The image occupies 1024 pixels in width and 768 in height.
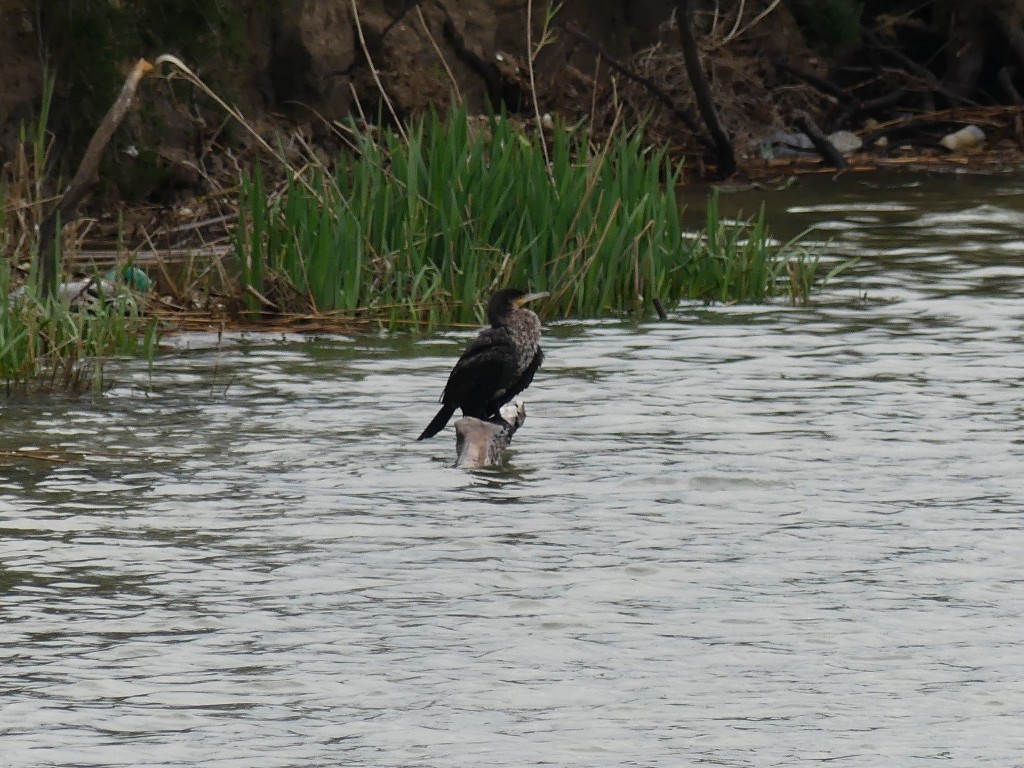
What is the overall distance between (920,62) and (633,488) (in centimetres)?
1665

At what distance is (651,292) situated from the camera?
11.0 m

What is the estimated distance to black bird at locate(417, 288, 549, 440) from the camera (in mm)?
7336

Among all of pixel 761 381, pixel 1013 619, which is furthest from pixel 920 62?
pixel 1013 619

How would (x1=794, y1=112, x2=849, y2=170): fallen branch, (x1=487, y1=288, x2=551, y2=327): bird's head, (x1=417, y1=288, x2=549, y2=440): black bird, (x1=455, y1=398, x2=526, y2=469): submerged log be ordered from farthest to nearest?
(x1=794, y1=112, x2=849, y2=170): fallen branch, (x1=487, y1=288, x2=551, y2=327): bird's head, (x1=417, y1=288, x2=549, y2=440): black bird, (x1=455, y1=398, x2=526, y2=469): submerged log

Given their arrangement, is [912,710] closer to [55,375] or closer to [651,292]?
[55,375]

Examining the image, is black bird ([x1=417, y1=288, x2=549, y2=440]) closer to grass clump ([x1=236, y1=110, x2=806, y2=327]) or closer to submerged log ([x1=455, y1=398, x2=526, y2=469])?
submerged log ([x1=455, y1=398, x2=526, y2=469])

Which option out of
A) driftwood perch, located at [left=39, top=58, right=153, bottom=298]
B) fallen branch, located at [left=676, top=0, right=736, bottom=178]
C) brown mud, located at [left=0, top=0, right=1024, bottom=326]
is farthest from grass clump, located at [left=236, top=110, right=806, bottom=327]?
fallen branch, located at [left=676, top=0, right=736, bottom=178]

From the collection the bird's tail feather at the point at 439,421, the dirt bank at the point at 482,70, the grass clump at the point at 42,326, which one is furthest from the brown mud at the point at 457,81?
the bird's tail feather at the point at 439,421

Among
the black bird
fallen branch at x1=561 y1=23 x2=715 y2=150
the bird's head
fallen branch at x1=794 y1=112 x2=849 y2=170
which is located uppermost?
fallen branch at x1=561 y1=23 x2=715 y2=150

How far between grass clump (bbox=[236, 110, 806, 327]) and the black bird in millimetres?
2692

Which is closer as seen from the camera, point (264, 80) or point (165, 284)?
point (165, 284)

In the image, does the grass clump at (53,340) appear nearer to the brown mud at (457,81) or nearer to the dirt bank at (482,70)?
the brown mud at (457,81)

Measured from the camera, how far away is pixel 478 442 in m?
7.22

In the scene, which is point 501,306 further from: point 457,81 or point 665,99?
point 457,81
